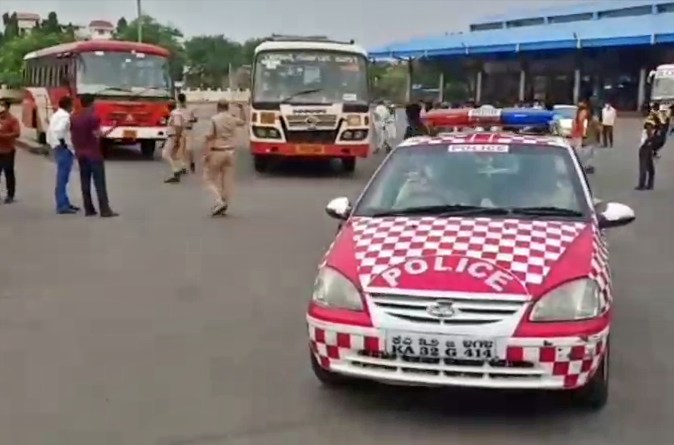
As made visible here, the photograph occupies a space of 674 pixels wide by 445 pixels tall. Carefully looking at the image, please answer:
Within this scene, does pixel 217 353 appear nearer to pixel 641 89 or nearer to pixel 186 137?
pixel 186 137

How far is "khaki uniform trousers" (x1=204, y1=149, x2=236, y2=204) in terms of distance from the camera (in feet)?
48.2

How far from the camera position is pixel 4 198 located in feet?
56.4

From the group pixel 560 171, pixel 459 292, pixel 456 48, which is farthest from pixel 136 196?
pixel 456 48

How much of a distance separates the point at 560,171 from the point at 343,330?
2.26 meters

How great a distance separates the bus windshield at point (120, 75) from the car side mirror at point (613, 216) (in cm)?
1930

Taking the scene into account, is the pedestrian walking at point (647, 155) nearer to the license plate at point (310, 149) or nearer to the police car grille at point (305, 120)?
the police car grille at point (305, 120)

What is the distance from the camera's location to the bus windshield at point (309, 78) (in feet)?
69.6

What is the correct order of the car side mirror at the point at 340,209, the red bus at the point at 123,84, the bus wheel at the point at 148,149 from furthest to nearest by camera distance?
the bus wheel at the point at 148,149
the red bus at the point at 123,84
the car side mirror at the point at 340,209

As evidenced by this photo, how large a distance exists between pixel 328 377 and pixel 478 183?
69.0 inches

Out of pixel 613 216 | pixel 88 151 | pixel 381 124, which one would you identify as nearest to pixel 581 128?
pixel 381 124

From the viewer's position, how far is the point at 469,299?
5.45 meters

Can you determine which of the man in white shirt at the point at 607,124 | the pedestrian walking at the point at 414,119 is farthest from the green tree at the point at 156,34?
the pedestrian walking at the point at 414,119

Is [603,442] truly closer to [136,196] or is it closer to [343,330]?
[343,330]

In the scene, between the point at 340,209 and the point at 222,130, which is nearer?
the point at 340,209
